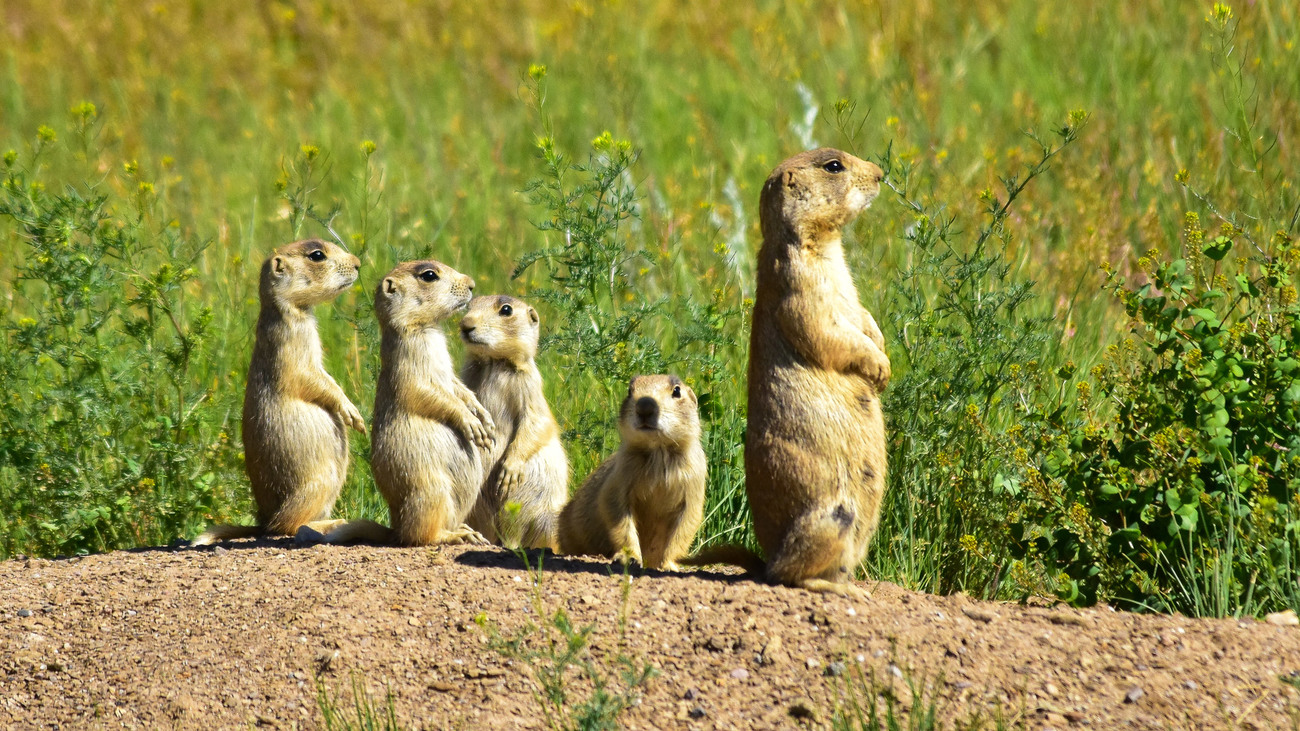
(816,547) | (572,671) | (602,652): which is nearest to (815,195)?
(816,547)

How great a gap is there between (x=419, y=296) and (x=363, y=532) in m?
1.09

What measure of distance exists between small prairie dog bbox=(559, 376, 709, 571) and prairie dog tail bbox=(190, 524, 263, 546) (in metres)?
1.57

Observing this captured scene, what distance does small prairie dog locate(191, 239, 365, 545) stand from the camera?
20.1ft

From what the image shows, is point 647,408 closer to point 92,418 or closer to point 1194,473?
point 1194,473

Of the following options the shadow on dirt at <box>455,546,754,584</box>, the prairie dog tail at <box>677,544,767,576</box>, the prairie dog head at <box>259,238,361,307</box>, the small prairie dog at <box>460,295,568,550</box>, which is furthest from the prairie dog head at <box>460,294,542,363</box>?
the prairie dog tail at <box>677,544,767,576</box>

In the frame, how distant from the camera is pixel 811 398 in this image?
4.77 meters

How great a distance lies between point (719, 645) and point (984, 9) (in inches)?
403

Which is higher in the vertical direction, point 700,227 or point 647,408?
point 700,227

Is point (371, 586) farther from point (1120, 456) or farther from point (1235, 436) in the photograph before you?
point (1235, 436)

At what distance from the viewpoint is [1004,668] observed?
408 cm

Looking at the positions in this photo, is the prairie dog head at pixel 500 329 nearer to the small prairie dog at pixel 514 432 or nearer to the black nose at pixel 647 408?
the small prairie dog at pixel 514 432

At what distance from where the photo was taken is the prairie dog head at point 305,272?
625 centimetres

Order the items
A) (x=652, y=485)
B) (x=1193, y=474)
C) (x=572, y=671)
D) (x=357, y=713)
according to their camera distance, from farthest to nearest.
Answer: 1. (x=652, y=485)
2. (x=1193, y=474)
3. (x=572, y=671)
4. (x=357, y=713)

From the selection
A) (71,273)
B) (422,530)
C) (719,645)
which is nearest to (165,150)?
(71,273)
